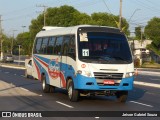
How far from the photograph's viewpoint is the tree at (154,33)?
10881cm

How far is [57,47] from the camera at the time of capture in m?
19.2

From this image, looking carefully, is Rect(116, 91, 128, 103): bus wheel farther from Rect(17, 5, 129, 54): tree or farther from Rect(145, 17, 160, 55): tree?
Rect(17, 5, 129, 54): tree

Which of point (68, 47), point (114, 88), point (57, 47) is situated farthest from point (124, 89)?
point (57, 47)

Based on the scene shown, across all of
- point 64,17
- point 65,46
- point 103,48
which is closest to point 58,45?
point 65,46

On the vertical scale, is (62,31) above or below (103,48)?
above

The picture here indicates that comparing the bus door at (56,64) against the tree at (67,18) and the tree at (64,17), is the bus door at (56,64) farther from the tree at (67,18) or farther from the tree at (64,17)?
the tree at (64,17)

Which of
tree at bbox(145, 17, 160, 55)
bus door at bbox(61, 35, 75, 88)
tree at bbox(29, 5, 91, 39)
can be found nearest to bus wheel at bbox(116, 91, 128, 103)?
bus door at bbox(61, 35, 75, 88)

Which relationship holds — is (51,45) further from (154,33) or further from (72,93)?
(154,33)

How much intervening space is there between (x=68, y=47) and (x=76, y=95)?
6.99 feet

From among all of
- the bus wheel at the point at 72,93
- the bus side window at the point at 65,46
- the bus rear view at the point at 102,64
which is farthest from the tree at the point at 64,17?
the bus wheel at the point at 72,93

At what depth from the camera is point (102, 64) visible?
52.7 ft

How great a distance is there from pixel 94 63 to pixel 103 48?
2.88ft

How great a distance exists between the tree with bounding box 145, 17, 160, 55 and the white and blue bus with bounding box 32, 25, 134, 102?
298 feet

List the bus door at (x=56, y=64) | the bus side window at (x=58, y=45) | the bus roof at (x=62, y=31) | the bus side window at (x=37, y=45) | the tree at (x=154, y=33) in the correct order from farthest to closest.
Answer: the tree at (x=154, y=33), the bus side window at (x=37, y=45), the bus side window at (x=58, y=45), the bus door at (x=56, y=64), the bus roof at (x=62, y=31)
